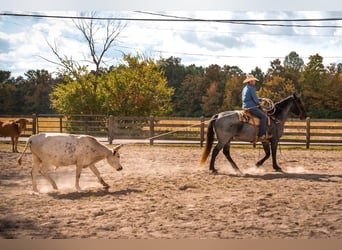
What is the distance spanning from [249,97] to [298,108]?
0.61 m

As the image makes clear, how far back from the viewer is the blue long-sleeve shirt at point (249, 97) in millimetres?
4574

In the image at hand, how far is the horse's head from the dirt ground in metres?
0.83

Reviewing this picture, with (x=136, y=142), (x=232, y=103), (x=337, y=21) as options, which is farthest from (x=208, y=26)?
(x=136, y=142)

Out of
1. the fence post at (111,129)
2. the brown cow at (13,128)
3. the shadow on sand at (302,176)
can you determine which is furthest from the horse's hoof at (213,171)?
the brown cow at (13,128)

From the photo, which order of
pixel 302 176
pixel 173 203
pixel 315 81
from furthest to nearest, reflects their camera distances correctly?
pixel 302 176
pixel 315 81
pixel 173 203

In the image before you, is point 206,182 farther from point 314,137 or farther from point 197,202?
point 314,137

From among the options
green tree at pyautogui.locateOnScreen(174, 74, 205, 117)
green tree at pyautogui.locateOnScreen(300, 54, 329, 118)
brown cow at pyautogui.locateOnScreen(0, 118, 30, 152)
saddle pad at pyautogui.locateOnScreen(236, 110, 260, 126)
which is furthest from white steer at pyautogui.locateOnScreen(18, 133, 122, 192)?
green tree at pyautogui.locateOnScreen(300, 54, 329, 118)

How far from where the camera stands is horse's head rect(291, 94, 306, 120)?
473 centimetres

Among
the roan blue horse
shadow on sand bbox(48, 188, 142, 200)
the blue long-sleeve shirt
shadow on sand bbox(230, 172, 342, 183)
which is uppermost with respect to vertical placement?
the blue long-sleeve shirt

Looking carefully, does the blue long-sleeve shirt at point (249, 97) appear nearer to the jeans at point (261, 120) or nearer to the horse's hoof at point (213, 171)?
the jeans at point (261, 120)

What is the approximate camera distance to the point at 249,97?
4832 mm

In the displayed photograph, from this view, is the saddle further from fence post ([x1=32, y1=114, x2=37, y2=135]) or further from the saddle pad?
fence post ([x1=32, y1=114, x2=37, y2=135])

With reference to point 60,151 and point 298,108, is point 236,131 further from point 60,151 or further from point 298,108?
point 60,151

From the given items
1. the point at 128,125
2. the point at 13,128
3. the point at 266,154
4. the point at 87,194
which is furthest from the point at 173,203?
the point at 266,154
